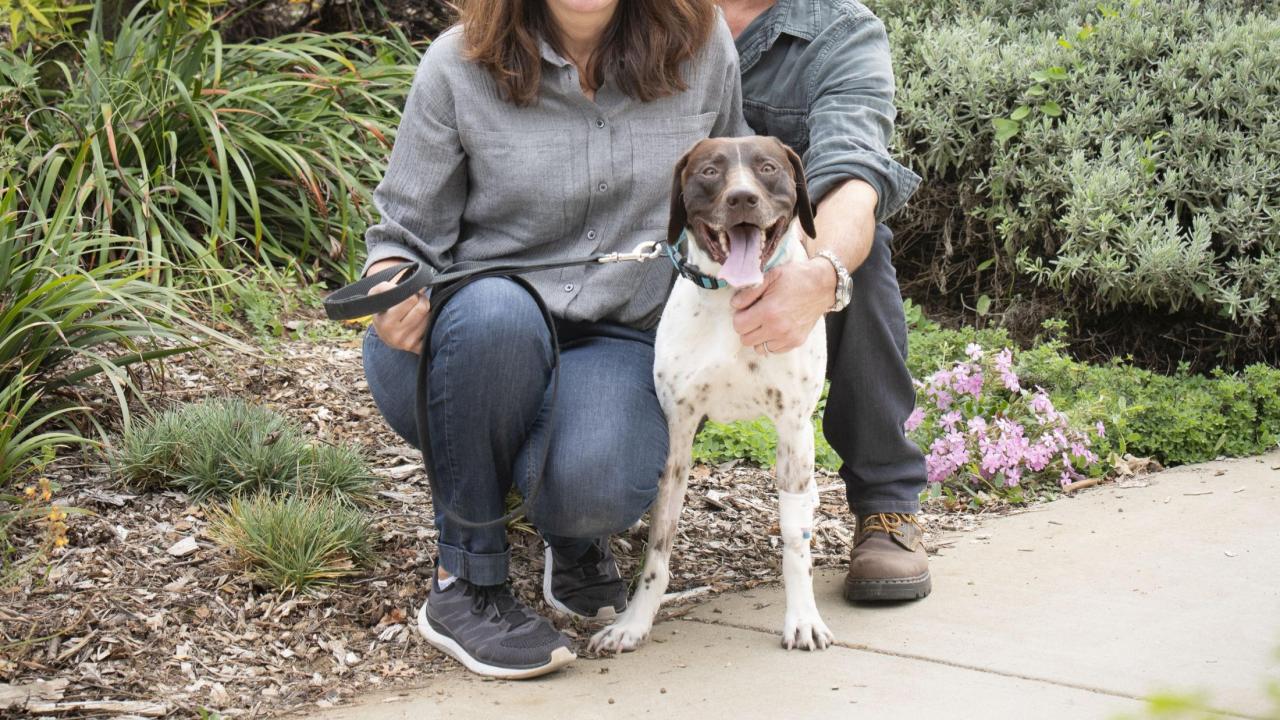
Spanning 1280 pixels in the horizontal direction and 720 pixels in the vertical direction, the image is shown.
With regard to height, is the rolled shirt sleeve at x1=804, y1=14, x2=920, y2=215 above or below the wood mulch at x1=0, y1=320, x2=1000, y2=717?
above

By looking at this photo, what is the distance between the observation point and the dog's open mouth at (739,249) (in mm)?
2771

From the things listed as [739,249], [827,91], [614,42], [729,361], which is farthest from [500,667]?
[827,91]

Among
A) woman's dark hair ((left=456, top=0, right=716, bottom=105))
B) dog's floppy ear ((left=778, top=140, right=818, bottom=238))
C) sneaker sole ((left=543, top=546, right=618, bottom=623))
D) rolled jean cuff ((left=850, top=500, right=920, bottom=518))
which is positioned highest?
woman's dark hair ((left=456, top=0, right=716, bottom=105))

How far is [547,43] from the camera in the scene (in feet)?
10.7

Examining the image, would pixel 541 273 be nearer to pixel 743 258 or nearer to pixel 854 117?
pixel 743 258

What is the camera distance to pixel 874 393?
11.1 ft

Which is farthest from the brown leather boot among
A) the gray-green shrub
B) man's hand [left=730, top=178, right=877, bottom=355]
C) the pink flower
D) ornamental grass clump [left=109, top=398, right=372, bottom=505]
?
the gray-green shrub

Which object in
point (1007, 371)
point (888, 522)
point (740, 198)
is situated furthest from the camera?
point (1007, 371)

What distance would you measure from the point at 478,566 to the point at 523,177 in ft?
3.36

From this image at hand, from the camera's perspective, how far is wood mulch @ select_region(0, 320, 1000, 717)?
2.81 metres

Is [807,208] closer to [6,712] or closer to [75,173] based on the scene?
[6,712]

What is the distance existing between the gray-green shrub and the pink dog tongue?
2.68m

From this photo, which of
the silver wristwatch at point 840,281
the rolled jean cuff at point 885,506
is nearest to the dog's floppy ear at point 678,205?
the silver wristwatch at point 840,281

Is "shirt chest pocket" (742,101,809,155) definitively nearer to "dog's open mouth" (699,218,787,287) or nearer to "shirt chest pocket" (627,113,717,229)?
"shirt chest pocket" (627,113,717,229)
